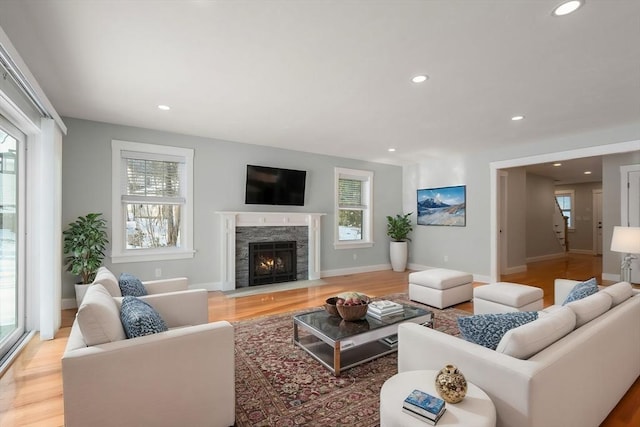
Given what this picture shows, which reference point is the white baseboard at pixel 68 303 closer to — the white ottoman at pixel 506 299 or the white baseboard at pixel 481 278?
the white ottoman at pixel 506 299

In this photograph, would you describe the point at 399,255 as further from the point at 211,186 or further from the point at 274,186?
the point at 211,186

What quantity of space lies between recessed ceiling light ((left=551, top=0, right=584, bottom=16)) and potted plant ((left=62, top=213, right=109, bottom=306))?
15.9 ft

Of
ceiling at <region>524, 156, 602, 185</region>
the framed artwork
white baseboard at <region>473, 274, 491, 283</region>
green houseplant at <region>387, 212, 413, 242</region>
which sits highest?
ceiling at <region>524, 156, 602, 185</region>

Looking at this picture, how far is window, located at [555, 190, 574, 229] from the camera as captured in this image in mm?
10180

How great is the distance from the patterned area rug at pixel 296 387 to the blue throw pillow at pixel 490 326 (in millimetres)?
794

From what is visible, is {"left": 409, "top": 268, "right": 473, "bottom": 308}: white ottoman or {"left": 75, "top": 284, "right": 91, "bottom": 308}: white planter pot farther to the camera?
{"left": 409, "top": 268, "right": 473, "bottom": 308}: white ottoman

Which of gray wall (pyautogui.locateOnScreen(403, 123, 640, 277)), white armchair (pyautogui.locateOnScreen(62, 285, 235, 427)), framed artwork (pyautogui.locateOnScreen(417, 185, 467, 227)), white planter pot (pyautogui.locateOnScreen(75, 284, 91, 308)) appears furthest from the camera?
framed artwork (pyautogui.locateOnScreen(417, 185, 467, 227))

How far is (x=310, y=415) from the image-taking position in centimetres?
190

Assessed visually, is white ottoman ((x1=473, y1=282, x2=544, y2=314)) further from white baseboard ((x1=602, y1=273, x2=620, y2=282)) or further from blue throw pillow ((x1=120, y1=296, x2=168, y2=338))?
white baseboard ((x1=602, y1=273, x2=620, y2=282))

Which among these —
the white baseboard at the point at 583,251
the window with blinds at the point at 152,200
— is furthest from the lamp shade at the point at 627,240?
the white baseboard at the point at 583,251

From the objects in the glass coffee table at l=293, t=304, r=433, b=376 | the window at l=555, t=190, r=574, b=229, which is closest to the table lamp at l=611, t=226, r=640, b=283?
the glass coffee table at l=293, t=304, r=433, b=376

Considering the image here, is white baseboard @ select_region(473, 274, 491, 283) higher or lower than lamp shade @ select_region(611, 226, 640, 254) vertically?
lower

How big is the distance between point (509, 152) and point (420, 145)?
1.58 metres

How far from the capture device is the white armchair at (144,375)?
4.63 feet
